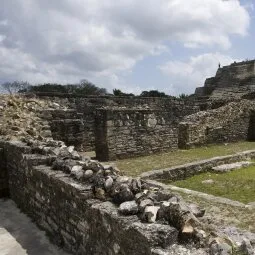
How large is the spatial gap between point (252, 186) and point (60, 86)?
115 feet

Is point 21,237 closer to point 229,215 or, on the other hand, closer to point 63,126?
point 229,215

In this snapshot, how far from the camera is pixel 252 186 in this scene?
→ 8836 mm

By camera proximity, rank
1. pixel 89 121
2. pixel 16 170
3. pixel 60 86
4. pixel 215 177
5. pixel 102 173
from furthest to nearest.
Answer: pixel 60 86
pixel 89 121
pixel 215 177
pixel 16 170
pixel 102 173

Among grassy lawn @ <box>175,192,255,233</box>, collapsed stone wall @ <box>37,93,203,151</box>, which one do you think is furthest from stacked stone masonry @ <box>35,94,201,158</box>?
grassy lawn @ <box>175,192,255,233</box>

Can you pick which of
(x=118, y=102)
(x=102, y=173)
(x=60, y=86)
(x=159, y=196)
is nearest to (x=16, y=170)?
(x=102, y=173)

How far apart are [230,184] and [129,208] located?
19.9 ft

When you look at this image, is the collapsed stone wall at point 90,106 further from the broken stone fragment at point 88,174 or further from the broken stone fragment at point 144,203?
the broken stone fragment at point 144,203

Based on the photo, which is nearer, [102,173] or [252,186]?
[102,173]

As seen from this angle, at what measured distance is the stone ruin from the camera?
3152mm

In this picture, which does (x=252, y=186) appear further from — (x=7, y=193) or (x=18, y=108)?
(x=18, y=108)

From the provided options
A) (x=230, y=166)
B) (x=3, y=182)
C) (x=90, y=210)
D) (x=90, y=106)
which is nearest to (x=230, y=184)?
(x=230, y=166)

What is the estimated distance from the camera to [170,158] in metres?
13.1

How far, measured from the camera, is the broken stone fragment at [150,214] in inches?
130

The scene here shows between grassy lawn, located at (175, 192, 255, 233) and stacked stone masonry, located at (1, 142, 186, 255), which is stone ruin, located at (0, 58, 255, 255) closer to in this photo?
stacked stone masonry, located at (1, 142, 186, 255)
